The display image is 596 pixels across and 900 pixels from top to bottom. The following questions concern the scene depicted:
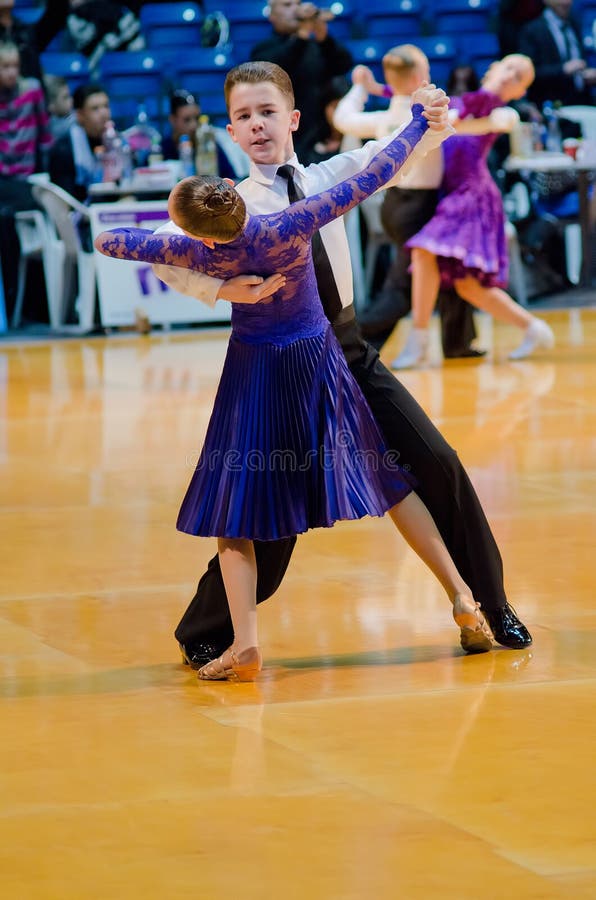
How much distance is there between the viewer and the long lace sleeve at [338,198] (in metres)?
3.44

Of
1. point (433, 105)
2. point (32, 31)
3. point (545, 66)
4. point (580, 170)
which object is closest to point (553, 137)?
point (580, 170)

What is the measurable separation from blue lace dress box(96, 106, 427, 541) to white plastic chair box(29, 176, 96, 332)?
7.54 meters

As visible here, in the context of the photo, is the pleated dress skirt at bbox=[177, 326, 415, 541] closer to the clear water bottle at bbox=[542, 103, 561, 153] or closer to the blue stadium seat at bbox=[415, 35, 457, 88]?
the clear water bottle at bbox=[542, 103, 561, 153]

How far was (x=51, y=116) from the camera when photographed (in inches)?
466

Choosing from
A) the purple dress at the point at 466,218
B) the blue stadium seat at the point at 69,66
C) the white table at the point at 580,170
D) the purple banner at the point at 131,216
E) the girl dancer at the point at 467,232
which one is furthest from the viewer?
the blue stadium seat at the point at 69,66

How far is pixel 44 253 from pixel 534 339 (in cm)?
367

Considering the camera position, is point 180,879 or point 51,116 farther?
point 51,116

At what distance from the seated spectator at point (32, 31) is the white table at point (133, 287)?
3.74 feet

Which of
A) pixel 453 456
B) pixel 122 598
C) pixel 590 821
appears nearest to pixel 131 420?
pixel 122 598

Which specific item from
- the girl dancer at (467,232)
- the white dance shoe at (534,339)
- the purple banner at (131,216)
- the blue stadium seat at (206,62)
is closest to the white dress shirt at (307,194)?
the girl dancer at (467,232)

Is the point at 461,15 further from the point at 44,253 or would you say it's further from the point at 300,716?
the point at 300,716

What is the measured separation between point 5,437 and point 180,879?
4790mm

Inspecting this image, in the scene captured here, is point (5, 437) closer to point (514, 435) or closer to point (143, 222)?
point (514, 435)

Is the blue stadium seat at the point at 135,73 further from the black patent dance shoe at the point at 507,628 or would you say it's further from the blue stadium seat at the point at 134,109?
the black patent dance shoe at the point at 507,628
